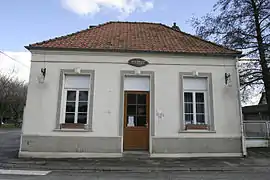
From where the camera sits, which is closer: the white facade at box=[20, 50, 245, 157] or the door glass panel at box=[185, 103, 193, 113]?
the white facade at box=[20, 50, 245, 157]

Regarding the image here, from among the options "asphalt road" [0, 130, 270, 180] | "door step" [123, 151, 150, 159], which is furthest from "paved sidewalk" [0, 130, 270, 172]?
"asphalt road" [0, 130, 270, 180]

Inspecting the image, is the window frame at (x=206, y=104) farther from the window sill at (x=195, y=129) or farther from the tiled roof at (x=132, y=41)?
the tiled roof at (x=132, y=41)

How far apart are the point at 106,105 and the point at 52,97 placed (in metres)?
2.18

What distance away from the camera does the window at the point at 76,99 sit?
30.2 feet

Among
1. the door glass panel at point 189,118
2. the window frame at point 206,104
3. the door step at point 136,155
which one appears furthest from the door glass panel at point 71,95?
the door glass panel at point 189,118

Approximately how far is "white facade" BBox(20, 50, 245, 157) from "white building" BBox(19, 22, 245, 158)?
0.04 meters

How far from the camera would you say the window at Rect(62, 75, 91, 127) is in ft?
30.2

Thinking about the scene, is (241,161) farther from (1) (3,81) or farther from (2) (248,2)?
(1) (3,81)

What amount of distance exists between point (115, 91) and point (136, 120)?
4.84 feet

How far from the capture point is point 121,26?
12617mm

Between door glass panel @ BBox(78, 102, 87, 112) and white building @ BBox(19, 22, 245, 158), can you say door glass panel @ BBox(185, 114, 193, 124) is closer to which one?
white building @ BBox(19, 22, 245, 158)

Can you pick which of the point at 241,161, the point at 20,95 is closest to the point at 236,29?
the point at 241,161

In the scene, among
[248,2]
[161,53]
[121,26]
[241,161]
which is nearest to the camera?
[241,161]

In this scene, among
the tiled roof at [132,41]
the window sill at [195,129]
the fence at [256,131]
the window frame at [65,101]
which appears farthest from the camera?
the fence at [256,131]
